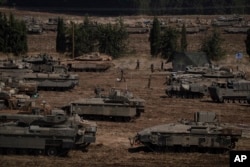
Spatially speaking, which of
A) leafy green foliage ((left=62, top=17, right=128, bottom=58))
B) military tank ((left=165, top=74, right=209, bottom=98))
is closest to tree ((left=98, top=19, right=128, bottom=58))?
leafy green foliage ((left=62, top=17, right=128, bottom=58))

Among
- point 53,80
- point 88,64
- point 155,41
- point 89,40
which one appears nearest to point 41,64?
point 88,64

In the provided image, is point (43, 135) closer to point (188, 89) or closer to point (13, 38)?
point (188, 89)

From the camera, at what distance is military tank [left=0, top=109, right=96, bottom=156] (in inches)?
945

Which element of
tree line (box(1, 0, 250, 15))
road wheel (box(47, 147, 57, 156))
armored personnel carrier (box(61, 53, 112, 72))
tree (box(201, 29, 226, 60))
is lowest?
road wheel (box(47, 147, 57, 156))

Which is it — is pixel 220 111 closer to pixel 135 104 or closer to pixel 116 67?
pixel 135 104

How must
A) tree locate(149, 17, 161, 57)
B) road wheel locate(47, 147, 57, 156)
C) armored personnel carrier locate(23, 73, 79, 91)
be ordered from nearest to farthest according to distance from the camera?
road wheel locate(47, 147, 57, 156), armored personnel carrier locate(23, 73, 79, 91), tree locate(149, 17, 161, 57)

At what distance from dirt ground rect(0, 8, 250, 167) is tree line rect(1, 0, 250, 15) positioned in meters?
44.5

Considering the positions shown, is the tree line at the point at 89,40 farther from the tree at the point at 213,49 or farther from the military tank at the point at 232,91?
the military tank at the point at 232,91

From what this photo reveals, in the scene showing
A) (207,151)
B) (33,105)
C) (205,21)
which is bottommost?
(207,151)

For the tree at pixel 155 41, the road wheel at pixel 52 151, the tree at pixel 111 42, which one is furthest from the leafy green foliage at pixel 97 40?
the road wheel at pixel 52 151

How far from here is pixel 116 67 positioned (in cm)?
6272

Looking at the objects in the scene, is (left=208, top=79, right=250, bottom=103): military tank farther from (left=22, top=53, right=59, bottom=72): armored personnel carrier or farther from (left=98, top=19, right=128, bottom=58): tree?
(left=98, top=19, right=128, bottom=58): tree

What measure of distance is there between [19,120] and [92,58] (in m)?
35.9

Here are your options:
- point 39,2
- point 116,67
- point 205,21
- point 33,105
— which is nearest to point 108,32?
point 116,67
